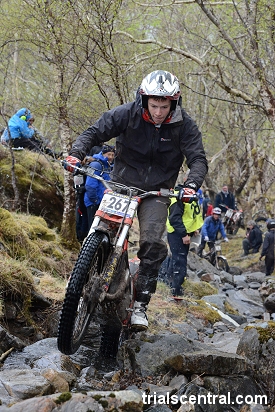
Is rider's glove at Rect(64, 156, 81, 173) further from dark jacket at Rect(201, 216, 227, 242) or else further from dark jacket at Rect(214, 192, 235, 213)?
dark jacket at Rect(214, 192, 235, 213)

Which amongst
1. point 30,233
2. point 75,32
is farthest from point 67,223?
point 75,32

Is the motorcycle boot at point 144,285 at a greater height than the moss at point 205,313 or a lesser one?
greater

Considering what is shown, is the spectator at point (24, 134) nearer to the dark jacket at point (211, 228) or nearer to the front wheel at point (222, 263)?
the dark jacket at point (211, 228)

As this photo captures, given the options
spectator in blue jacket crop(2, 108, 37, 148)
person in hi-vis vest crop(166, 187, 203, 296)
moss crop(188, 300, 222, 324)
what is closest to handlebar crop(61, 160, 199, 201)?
moss crop(188, 300, 222, 324)

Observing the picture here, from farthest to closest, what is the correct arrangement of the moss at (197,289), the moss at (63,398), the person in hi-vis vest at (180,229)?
the moss at (197,289), the person in hi-vis vest at (180,229), the moss at (63,398)

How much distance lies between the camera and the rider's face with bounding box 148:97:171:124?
17.8ft

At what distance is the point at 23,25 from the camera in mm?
10914

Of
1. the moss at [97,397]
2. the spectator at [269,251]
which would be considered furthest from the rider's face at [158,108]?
the spectator at [269,251]

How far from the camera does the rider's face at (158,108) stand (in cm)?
543

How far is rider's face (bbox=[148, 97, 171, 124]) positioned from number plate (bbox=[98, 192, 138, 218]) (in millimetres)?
1019

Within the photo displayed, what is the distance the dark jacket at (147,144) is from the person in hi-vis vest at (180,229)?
3.89m

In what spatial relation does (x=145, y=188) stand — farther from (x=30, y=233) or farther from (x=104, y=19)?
(x=104, y=19)

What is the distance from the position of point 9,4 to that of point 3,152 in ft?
12.2

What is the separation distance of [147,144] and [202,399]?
277 centimetres
